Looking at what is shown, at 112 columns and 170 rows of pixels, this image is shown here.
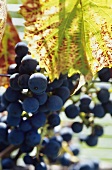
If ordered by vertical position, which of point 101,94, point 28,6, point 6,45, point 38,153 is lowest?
point 38,153

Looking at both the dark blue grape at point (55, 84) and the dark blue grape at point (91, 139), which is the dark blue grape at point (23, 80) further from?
the dark blue grape at point (91, 139)

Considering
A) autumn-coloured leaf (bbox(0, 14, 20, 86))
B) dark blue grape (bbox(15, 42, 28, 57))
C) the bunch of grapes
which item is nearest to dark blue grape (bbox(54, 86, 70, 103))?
the bunch of grapes

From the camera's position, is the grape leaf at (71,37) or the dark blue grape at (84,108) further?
the dark blue grape at (84,108)

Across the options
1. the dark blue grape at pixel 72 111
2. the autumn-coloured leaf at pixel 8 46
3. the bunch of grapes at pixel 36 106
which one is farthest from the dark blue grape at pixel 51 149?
the autumn-coloured leaf at pixel 8 46

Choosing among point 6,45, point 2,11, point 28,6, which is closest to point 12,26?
point 6,45

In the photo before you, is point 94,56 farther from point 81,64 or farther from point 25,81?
point 25,81

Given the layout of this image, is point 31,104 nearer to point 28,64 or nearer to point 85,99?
point 28,64
